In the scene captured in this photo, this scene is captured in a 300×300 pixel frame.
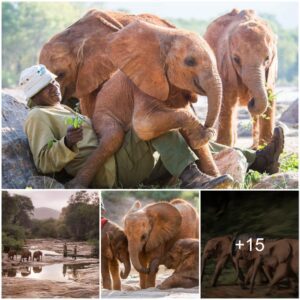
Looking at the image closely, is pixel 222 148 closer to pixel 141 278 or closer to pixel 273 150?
pixel 273 150

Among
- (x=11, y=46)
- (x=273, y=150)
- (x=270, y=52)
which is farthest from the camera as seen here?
(x=11, y=46)

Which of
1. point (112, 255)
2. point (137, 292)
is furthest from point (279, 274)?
point (112, 255)

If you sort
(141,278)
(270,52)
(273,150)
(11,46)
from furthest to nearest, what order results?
(11,46), (270,52), (273,150), (141,278)

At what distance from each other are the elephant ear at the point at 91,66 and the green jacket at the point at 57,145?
1.44 ft

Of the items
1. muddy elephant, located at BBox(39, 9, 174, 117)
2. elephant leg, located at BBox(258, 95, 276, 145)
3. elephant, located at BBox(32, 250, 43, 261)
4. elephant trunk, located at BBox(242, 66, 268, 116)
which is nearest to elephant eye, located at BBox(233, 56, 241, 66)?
elephant trunk, located at BBox(242, 66, 268, 116)

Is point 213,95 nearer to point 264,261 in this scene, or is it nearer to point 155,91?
point 155,91

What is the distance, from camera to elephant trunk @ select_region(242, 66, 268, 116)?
6453 millimetres

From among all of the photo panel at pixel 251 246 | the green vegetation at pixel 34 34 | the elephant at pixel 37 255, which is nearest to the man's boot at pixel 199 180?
the photo panel at pixel 251 246

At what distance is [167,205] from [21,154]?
32.9 inches

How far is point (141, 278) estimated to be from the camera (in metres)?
5.50

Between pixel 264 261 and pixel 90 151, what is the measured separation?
3.62ft

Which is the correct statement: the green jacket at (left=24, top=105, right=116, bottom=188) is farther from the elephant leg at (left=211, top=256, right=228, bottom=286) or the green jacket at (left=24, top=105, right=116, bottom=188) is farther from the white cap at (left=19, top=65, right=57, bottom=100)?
the elephant leg at (left=211, top=256, right=228, bottom=286)

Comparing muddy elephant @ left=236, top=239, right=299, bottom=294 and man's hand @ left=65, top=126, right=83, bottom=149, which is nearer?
man's hand @ left=65, top=126, right=83, bottom=149

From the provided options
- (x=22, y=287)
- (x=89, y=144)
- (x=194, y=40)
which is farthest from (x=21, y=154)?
(x=194, y=40)
